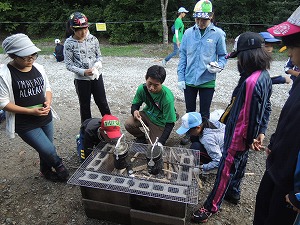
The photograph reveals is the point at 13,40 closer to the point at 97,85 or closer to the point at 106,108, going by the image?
the point at 97,85

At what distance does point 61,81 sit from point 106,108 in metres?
3.92

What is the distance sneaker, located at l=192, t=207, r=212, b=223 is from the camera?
8.20 feet

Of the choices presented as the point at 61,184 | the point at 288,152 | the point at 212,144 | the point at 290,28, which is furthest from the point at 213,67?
the point at 61,184

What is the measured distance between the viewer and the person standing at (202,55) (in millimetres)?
3357

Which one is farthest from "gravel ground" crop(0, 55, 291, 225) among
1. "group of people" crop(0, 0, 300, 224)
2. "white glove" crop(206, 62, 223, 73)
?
"white glove" crop(206, 62, 223, 73)

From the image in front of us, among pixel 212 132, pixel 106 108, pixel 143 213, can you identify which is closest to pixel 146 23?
A: pixel 106 108

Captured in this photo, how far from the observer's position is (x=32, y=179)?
321 cm

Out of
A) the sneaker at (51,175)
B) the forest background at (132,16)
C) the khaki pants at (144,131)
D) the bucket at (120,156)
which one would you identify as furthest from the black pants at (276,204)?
the forest background at (132,16)

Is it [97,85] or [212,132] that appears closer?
[212,132]

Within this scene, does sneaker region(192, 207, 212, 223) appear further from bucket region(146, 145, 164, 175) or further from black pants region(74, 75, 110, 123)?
black pants region(74, 75, 110, 123)

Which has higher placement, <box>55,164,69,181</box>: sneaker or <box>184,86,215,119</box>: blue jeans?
<box>184,86,215,119</box>: blue jeans

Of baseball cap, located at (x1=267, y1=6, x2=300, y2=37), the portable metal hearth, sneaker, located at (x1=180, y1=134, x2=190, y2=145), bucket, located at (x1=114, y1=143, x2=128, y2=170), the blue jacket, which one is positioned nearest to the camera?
baseball cap, located at (x1=267, y1=6, x2=300, y2=37)

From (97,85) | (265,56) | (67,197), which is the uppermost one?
(265,56)

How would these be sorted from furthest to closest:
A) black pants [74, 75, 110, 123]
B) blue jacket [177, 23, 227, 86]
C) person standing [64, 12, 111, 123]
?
black pants [74, 75, 110, 123] → person standing [64, 12, 111, 123] → blue jacket [177, 23, 227, 86]
